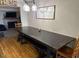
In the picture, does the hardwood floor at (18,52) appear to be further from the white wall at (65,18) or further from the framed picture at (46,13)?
the framed picture at (46,13)

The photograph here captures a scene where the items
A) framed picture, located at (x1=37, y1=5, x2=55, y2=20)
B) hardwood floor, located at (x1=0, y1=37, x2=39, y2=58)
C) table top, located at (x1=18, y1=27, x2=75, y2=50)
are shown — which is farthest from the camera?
framed picture, located at (x1=37, y1=5, x2=55, y2=20)

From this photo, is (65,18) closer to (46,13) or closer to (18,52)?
(46,13)

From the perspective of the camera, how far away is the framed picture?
3854 mm

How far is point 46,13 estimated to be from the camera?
4270 millimetres

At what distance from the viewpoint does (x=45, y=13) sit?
4340mm

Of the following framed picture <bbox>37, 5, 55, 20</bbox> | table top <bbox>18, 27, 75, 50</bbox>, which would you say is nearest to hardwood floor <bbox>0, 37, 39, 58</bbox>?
table top <bbox>18, 27, 75, 50</bbox>

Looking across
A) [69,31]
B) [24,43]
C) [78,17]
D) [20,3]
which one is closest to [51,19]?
[69,31]

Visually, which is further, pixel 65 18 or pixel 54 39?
pixel 65 18

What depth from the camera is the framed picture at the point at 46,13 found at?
152 inches

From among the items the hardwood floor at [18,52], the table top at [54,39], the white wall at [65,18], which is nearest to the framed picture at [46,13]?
the white wall at [65,18]

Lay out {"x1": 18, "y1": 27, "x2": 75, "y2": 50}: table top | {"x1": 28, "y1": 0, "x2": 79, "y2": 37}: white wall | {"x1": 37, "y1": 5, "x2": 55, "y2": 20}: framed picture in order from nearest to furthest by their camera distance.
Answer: {"x1": 18, "y1": 27, "x2": 75, "y2": 50}: table top, {"x1": 28, "y1": 0, "x2": 79, "y2": 37}: white wall, {"x1": 37, "y1": 5, "x2": 55, "y2": 20}: framed picture

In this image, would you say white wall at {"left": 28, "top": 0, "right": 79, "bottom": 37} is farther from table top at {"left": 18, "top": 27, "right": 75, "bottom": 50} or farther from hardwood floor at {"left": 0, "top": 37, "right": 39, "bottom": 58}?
hardwood floor at {"left": 0, "top": 37, "right": 39, "bottom": 58}

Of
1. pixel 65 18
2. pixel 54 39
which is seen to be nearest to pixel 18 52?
pixel 54 39

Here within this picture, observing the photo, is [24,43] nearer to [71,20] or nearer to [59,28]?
[59,28]
